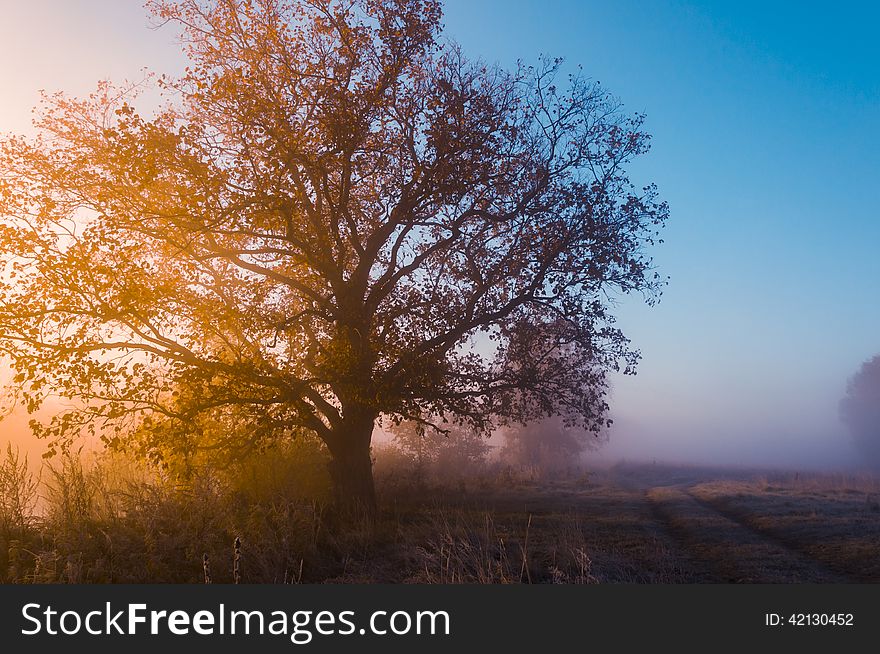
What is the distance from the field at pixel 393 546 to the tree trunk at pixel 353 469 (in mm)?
1048

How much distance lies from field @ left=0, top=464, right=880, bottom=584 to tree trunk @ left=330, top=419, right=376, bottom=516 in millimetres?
1048

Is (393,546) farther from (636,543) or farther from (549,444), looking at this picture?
(549,444)

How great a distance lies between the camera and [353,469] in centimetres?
1866

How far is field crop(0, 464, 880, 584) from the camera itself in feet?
32.6

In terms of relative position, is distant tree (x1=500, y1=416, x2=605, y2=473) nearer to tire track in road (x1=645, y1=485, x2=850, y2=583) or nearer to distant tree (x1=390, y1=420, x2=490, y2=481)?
distant tree (x1=390, y1=420, x2=490, y2=481)

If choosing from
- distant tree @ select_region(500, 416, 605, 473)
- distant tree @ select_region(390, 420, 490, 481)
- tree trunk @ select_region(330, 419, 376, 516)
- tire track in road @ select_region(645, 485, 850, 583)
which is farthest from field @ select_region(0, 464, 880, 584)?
distant tree @ select_region(500, 416, 605, 473)

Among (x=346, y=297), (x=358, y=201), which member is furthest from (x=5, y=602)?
(x=358, y=201)

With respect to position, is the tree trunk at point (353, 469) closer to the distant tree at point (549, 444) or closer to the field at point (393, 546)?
the field at point (393, 546)

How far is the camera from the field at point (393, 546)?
32.6 feet

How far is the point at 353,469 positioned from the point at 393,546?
Answer: 5379 mm

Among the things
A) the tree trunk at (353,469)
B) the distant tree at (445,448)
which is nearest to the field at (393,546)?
the tree trunk at (353,469)

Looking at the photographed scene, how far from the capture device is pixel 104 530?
35.0ft

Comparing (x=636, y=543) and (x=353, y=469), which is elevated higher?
(x=353, y=469)

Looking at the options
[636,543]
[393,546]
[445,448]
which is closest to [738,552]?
[636,543]
